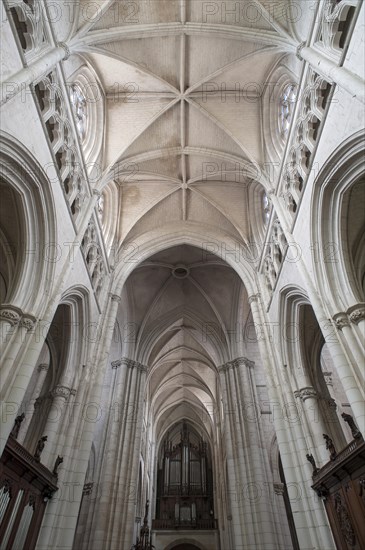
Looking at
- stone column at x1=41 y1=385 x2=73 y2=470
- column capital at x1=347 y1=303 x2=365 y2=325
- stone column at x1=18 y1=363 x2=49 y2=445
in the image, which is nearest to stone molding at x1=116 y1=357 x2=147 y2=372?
stone column at x1=18 y1=363 x2=49 y2=445

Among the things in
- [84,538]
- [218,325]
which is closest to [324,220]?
[218,325]

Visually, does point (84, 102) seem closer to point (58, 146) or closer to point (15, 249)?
point (58, 146)

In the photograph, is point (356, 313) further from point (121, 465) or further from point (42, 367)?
point (121, 465)

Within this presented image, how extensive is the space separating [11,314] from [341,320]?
6.41 meters

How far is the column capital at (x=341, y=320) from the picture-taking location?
698cm

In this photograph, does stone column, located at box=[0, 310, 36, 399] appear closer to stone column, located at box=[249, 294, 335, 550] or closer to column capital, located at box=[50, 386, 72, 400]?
column capital, located at box=[50, 386, 72, 400]

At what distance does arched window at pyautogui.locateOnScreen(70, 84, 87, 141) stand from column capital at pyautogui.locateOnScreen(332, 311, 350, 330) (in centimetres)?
928

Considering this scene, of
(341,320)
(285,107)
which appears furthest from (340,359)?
(285,107)

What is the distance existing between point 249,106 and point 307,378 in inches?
374

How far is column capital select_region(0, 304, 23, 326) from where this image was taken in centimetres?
690

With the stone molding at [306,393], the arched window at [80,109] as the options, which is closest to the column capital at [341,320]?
the stone molding at [306,393]

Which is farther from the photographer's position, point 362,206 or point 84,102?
point 84,102

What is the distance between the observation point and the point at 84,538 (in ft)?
41.8

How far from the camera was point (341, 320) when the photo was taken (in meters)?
7.03
